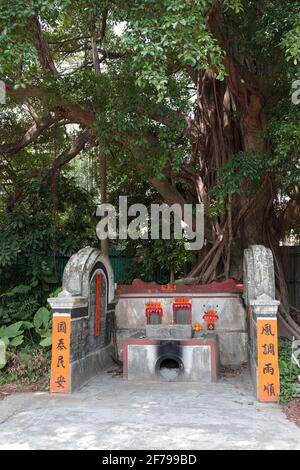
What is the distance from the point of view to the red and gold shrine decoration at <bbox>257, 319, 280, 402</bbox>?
6.47m

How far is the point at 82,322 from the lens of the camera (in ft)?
25.3

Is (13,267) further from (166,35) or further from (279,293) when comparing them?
(166,35)

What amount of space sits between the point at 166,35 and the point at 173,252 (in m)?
5.77

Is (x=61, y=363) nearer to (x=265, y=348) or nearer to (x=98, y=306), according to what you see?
(x=98, y=306)

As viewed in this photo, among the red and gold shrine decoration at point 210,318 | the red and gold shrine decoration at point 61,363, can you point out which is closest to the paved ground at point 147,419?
the red and gold shrine decoration at point 61,363

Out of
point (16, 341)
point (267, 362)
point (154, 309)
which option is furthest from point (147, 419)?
point (16, 341)

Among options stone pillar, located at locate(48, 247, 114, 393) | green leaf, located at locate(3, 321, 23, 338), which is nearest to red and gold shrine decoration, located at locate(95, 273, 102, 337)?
stone pillar, located at locate(48, 247, 114, 393)

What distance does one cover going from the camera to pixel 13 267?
35.2 feet

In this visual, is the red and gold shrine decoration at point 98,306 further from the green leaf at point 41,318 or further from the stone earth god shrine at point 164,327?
the green leaf at point 41,318

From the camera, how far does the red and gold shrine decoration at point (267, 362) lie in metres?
6.47

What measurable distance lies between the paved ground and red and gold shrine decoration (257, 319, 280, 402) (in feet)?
0.63

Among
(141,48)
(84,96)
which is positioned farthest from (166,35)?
(84,96)

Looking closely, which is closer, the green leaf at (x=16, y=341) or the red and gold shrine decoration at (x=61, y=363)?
the red and gold shrine decoration at (x=61, y=363)

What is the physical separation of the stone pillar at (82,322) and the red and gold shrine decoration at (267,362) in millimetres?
2610
